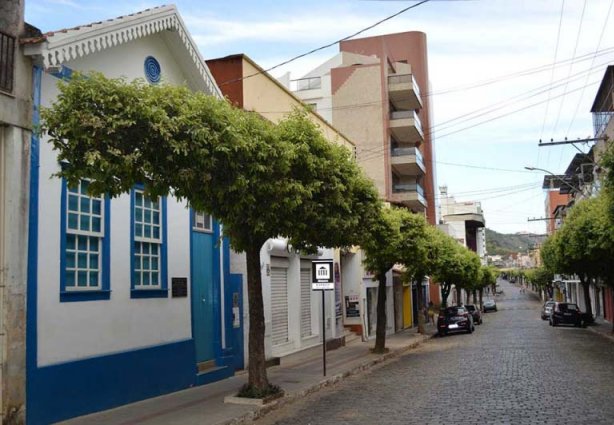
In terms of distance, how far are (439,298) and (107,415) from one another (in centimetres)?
5322

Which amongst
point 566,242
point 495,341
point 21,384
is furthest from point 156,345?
point 566,242

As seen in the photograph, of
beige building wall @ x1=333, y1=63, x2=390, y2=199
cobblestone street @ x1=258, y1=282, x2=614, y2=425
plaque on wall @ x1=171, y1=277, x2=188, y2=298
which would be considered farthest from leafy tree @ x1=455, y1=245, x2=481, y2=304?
plaque on wall @ x1=171, y1=277, x2=188, y2=298

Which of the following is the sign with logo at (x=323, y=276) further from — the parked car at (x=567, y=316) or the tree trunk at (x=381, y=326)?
the parked car at (x=567, y=316)

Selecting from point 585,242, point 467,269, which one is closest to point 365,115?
point 467,269

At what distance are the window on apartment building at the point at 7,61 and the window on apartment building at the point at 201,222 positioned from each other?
233 inches

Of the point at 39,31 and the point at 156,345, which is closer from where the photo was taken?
the point at 39,31

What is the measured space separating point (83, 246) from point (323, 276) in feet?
21.9

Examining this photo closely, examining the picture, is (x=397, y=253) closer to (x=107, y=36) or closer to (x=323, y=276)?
(x=323, y=276)

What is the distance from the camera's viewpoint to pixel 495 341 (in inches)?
1069

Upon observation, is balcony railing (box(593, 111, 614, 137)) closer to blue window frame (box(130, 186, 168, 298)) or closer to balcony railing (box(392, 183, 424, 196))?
balcony railing (box(392, 183, 424, 196))

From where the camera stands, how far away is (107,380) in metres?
11.0

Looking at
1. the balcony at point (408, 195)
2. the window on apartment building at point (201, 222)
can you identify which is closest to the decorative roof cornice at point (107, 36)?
the window on apartment building at point (201, 222)

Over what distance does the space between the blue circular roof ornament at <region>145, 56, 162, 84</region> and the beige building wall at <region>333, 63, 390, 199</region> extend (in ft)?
97.1

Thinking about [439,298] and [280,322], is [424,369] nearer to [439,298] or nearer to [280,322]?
[280,322]
